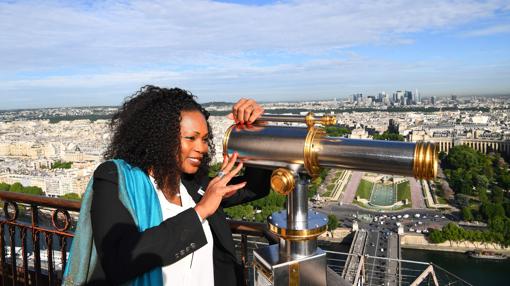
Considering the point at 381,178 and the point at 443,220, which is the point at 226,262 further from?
the point at 381,178

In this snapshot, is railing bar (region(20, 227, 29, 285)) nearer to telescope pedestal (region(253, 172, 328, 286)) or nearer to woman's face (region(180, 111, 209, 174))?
woman's face (region(180, 111, 209, 174))

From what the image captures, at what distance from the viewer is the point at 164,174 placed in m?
1.26

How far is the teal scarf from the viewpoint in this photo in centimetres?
111

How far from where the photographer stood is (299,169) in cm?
105

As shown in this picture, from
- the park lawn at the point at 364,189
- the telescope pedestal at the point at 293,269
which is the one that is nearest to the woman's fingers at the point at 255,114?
the telescope pedestal at the point at 293,269

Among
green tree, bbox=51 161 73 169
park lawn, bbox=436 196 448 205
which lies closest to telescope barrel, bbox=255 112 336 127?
park lawn, bbox=436 196 448 205

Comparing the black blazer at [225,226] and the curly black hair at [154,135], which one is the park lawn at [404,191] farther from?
the curly black hair at [154,135]

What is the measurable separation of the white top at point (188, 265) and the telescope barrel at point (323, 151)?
0.79ft

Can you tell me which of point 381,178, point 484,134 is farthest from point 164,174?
point 484,134

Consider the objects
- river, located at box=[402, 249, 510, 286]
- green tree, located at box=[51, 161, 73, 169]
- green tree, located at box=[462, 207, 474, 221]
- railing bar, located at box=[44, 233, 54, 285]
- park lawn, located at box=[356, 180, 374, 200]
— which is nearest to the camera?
railing bar, located at box=[44, 233, 54, 285]

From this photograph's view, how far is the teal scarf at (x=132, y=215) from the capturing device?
1113mm

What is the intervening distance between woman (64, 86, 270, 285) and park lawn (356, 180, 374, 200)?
1080 inches

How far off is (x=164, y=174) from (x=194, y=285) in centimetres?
32

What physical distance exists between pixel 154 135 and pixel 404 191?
1175 inches
